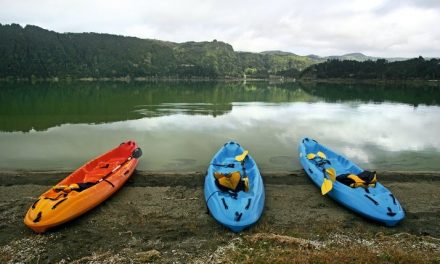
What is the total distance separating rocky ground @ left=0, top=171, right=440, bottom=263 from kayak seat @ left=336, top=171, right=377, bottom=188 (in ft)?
2.79

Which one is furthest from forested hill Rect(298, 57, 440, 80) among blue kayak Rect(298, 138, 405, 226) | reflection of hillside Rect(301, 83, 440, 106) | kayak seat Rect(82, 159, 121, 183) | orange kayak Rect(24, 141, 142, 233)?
orange kayak Rect(24, 141, 142, 233)

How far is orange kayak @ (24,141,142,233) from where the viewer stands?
8.66m

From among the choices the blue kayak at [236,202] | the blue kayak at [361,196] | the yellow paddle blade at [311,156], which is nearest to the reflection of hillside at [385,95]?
the yellow paddle blade at [311,156]

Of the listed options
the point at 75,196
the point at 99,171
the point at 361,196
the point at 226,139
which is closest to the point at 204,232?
the point at 75,196

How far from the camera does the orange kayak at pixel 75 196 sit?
8664mm

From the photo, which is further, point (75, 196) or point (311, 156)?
point (311, 156)

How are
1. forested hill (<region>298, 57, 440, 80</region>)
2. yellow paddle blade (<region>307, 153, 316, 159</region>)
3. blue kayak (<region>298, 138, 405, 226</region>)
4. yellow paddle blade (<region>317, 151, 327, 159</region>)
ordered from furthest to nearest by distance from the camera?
forested hill (<region>298, 57, 440, 80</region>) → yellow paddle blade (<region>317, 151, 327, 159</region>) → yellow paddle blade (<region>307, 153, 316, 159</region>) → blue kayak (<region>298, 138, 405, 226</region>)

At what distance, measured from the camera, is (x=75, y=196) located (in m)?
9.51

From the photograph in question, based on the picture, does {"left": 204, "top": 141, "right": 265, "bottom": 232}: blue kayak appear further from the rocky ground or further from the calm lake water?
the calm lake water

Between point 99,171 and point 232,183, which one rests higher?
point 232,183

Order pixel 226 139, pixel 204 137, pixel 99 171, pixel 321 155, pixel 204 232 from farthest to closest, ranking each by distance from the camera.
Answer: pixel 204 137, pixel 226 139, pixel 321 155, pixel 99 171, pixel 204 232

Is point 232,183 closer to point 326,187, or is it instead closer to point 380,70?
point 326,187

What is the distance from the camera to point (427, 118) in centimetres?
3169

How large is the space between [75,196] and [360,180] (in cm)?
896
